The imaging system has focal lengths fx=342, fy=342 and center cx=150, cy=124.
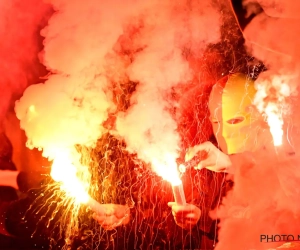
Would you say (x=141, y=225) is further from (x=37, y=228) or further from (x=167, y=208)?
(x=37, y=228)

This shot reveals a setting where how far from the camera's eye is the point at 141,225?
10.1 feet

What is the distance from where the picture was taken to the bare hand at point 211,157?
9.81 feet

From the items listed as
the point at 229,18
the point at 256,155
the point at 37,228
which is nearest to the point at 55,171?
the point at 37,228

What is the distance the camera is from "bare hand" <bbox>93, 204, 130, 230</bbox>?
121 inches

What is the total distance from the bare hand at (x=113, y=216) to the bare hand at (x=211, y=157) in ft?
2.42

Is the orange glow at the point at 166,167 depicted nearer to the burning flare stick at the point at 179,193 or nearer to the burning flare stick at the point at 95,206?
the burning flare stick at the point at 179,193

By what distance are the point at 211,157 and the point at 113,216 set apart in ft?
3.36

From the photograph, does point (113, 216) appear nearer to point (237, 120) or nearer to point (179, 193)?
point (179, 193)

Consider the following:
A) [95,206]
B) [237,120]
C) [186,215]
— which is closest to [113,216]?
[95,206]

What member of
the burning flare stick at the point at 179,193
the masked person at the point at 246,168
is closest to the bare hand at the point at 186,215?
the burning flare stick at the point at 179,193

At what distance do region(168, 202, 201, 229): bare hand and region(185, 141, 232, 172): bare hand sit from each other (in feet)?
1.20

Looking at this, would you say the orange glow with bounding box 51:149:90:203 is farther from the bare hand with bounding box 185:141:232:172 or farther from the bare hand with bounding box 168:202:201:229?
the bare hand with bounding box 185:141:232:172

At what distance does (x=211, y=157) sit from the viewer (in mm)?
3000

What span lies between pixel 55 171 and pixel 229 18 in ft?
6.82
